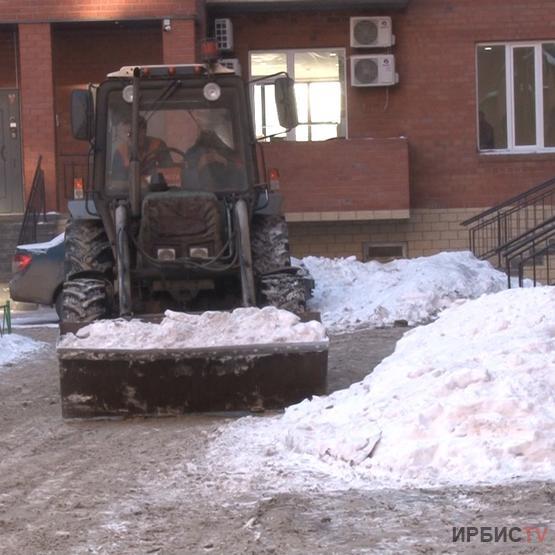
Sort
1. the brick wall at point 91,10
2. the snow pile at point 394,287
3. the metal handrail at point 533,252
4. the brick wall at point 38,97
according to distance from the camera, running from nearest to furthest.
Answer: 1. the metal handrail at point 533,252
2. the snow pile at point 394,287
3. the brick wall at point 91,10
4. the brick wall at point 38,97

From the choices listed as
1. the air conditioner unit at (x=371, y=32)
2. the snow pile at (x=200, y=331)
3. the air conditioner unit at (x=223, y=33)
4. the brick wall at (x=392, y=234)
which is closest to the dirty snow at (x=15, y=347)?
the snow pile at (x=200, y=331)

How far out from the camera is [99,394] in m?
8.81

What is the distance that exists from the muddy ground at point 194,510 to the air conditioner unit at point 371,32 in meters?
14.0

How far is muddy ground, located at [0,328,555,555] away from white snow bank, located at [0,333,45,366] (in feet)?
16.4

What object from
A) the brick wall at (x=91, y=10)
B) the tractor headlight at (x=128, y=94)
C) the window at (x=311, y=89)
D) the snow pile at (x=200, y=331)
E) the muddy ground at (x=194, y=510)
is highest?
the brick wall at (x=91, y=10)

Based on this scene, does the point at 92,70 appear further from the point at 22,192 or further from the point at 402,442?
the point at 402,442

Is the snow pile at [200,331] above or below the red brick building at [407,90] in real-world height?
below

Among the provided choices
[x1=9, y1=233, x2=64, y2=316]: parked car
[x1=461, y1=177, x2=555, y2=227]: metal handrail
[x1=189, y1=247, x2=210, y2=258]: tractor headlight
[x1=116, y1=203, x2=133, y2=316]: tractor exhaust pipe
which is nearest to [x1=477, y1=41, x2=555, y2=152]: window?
[x1=461, y1=177, x2=555, y2=227]: metal handrail

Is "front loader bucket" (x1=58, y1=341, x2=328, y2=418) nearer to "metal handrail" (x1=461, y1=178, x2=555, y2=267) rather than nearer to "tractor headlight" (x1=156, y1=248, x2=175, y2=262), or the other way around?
"tractor headlight" (x1=156, y1=248, x2=175, y2=262)

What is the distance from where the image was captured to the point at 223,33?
834 inches

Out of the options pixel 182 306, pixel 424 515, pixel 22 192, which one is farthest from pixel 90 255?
pixel 22 192

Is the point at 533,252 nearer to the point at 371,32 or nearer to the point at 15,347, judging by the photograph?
the point at 15,347

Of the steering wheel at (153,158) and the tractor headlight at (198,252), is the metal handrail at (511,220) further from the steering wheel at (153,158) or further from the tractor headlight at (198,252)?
the tractor headlight at (198,252)

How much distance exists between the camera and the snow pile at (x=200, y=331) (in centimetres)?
879
